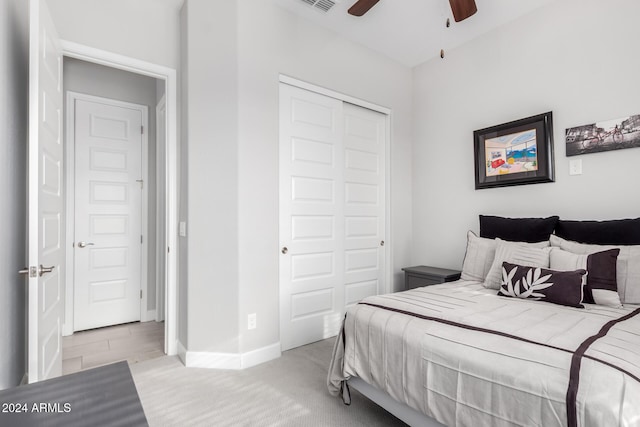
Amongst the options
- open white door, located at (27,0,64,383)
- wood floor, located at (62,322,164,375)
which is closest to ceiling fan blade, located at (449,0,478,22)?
open white door, located at (27,0,64,383)

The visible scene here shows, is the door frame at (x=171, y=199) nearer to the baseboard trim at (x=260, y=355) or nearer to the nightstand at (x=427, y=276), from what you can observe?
the baseboard trim at (x=260, y=355)

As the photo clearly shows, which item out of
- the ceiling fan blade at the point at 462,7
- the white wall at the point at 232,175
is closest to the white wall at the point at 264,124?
the white wall at the point at 232,175

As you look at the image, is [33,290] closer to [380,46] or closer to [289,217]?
[289,217]

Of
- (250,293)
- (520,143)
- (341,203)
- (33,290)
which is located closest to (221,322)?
(250,293)

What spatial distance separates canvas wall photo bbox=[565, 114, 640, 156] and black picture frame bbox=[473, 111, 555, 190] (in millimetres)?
157

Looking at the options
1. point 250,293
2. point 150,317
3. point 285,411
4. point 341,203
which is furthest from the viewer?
point 150,317

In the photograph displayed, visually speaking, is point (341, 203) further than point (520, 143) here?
Yes

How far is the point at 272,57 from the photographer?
8.98ft

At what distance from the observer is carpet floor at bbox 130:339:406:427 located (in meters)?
1.86

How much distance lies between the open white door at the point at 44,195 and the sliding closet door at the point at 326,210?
1.52 meters

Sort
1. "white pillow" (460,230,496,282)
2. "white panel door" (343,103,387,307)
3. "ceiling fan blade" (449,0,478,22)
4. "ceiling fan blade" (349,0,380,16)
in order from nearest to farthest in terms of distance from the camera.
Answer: "ceiling fan blade" (449,0,478,22), "ceiling fan blade" (349,0,380,16), "white pillow" (460,230,496,282), "white panel door" (343,103,387,307)

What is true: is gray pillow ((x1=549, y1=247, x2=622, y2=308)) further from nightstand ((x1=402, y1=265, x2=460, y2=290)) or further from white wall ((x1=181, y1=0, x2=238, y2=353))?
white wall ((x1=181, y1=0, x2=238, y2=353))

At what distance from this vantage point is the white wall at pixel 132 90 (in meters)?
3.31

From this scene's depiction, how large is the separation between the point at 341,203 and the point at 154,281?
226cm
